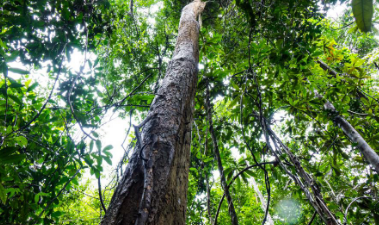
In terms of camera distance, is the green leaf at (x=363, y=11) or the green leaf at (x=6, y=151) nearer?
the green leaf at (x=363, y=11)

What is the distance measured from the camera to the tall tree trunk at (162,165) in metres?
0.77

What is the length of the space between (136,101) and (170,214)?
1.52 meters

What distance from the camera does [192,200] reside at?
12.4 feet

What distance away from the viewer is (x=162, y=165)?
0.95 m

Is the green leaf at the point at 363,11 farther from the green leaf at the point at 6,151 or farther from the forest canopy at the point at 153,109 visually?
the green leaf at the point at 6,151

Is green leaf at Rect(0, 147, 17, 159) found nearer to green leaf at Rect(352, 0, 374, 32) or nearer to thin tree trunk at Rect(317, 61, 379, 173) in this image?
green leaf at Rect(352, 0, 374, 32)

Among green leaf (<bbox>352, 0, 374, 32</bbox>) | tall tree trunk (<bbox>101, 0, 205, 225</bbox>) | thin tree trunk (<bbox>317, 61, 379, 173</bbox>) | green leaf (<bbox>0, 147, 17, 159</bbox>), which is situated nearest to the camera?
green leaf (<bbox>352, 0, 374, 32</bbox>)

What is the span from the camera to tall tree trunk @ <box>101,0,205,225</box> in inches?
30.5

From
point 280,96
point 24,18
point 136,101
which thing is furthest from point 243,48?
point 24,18

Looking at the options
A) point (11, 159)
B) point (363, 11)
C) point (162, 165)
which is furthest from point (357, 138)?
point (11, 159)

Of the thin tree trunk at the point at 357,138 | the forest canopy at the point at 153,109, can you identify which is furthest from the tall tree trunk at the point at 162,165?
the thin tree trunk at the point at 357,138

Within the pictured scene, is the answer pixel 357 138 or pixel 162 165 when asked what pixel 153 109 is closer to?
pixel 162 165

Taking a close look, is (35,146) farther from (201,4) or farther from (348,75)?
(348,75)

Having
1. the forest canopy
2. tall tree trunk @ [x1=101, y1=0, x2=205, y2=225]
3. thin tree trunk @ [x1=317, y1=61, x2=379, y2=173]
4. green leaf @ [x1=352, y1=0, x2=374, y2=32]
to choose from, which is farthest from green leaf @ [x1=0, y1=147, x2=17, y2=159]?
thin tree trunk @ [x1=317, y1=61, x2=379, y2=173]
